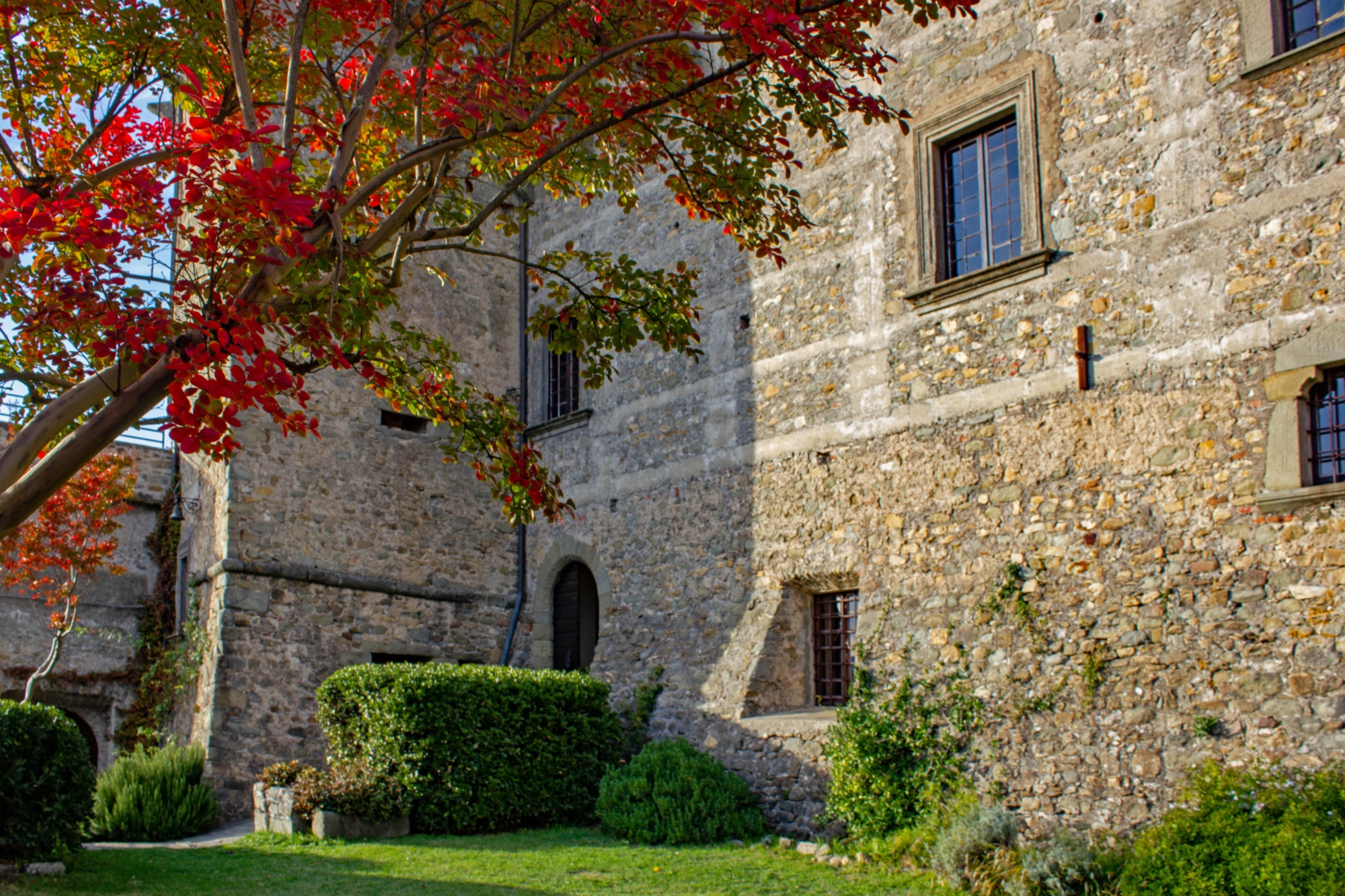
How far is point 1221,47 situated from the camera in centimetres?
769

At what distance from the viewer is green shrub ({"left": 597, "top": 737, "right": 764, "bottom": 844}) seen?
29.5 ft

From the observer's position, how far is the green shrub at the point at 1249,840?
5773 mm

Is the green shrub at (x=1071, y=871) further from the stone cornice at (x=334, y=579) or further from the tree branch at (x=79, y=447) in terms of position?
the stone cornice at (x=334, y=579)

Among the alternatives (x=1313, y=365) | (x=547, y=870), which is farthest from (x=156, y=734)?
(x=1313, y=365)

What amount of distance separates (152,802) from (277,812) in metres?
1.58

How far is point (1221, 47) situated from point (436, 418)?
232 inches

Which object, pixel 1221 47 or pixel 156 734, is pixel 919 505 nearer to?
pixel 1221 47

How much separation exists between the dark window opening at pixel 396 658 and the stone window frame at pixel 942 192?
6913mm

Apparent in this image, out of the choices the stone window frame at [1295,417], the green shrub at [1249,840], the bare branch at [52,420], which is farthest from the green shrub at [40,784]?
the stone window frame at [1295,417]

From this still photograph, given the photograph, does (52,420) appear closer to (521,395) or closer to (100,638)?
(521,395)

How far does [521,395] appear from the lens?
46.0 feet

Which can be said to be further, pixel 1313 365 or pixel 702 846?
pixel 702 846

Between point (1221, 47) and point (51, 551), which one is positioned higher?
point (1221, 47)

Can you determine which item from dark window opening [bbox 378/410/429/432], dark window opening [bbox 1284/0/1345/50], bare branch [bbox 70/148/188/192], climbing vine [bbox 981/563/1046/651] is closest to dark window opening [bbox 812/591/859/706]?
climbing vine [bbox 981/563/1046/651]
